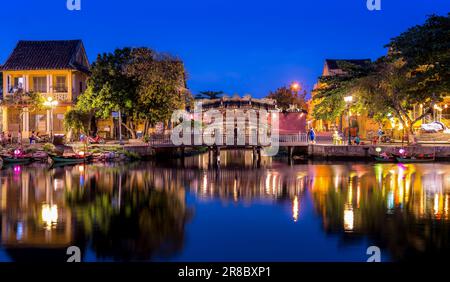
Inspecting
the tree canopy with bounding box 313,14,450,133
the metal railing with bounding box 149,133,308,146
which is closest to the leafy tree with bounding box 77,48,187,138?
the metal railing with bounding box 149,133,308,146

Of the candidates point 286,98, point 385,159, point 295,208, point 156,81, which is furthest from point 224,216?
point 286,98

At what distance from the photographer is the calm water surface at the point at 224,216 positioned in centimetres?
1366

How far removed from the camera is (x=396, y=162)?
126 feet

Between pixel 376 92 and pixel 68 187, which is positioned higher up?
pixel 376 92

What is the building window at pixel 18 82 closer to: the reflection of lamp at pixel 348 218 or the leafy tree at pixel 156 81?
the leafy tree at pixel 156 81

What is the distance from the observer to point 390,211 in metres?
18.8

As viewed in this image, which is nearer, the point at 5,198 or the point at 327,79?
the point at 5,198

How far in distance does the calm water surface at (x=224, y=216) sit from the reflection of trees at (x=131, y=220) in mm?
33

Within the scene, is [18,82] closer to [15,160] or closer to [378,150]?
[15,160]

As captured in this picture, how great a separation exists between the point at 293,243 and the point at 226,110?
31.8 metres

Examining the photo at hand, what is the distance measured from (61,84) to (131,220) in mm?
35452
